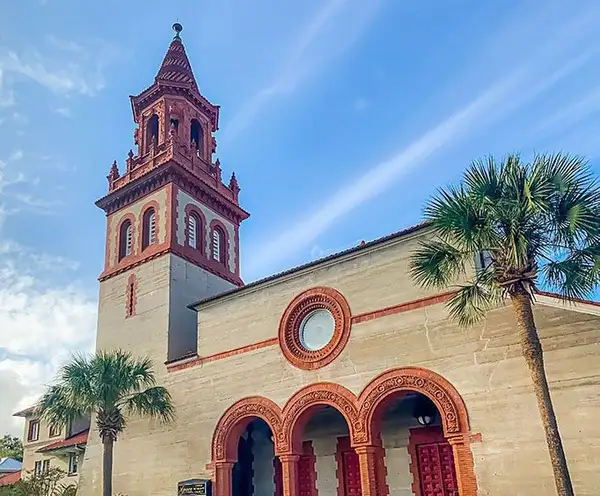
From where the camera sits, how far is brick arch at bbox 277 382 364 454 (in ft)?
56.4

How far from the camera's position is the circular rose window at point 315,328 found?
1795cm

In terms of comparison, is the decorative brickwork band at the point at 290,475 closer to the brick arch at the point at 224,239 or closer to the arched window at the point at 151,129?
the brick arch at the point at 224,239

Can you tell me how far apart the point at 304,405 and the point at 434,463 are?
4281 mm

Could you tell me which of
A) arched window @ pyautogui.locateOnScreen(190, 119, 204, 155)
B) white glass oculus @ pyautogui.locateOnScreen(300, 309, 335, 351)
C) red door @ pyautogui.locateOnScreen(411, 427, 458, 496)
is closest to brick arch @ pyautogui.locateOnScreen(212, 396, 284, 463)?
white glass oculus @ pyautogui.locateOnScreen(300, 309, 335, 351)

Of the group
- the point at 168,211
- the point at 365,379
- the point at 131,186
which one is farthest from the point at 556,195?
the point at 131,186

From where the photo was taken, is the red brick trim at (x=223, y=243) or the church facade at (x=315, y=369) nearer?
the church facade at (x=315, y=369)

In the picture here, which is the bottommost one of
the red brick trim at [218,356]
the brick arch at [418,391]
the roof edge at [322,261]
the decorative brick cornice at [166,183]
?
the brick arch at [418,391]

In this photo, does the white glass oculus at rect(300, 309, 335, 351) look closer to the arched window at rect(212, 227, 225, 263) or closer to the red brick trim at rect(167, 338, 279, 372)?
the red brick trim at rect(167, 338, 279, 372)

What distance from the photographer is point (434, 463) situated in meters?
17.7

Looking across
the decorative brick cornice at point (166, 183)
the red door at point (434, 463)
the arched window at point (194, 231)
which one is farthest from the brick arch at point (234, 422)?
the decorative brick cornice at point (166, 183)

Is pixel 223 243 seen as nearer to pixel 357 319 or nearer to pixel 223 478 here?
pixel 223 478

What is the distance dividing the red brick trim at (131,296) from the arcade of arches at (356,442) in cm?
734

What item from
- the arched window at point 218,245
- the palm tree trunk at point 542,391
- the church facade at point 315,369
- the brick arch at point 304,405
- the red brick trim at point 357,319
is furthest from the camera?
the arched window at point 218,245

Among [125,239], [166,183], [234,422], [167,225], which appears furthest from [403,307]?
[125,239]
